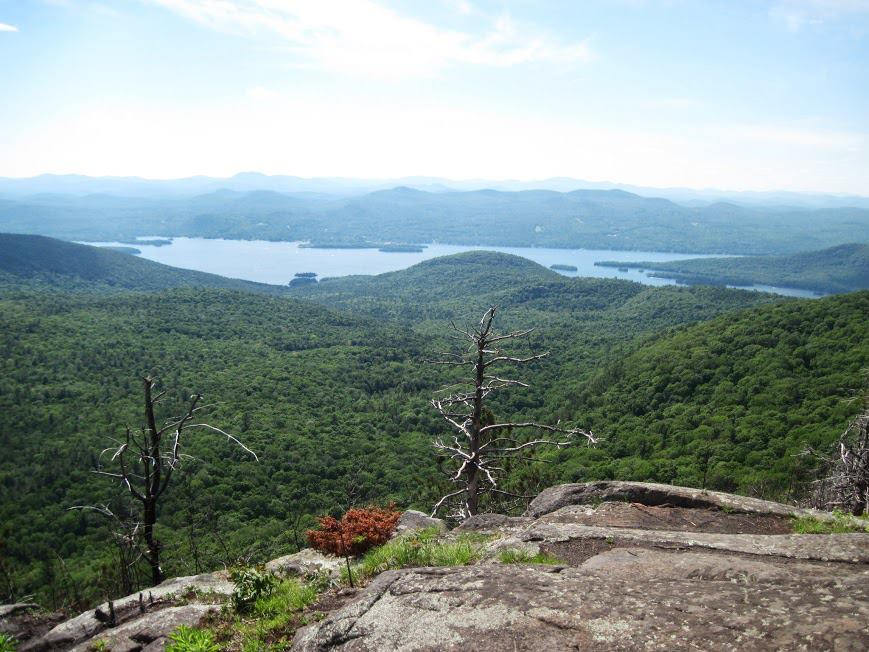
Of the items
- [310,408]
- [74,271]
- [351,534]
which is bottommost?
[310,408]

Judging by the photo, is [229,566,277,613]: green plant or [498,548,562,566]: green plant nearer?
[498,548,562,566]: green plant

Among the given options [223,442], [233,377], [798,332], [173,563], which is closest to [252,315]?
[233,377]

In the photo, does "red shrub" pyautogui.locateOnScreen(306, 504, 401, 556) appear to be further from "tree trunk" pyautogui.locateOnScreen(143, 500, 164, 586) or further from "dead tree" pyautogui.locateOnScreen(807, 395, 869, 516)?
"dead tree" pyautogui.locateOnScreen(807, 395, 869, 516)

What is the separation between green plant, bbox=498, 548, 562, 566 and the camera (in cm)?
738

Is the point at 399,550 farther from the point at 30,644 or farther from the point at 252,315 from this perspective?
the point at 252,315

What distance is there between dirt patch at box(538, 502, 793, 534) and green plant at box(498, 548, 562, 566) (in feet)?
7.45

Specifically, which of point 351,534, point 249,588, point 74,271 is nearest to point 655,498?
point 351,534

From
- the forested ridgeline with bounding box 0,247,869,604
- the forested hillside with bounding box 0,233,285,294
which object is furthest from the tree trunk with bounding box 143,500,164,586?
the forested hillside with bounding box 0,233,285,294

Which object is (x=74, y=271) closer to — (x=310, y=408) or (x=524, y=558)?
(x=310, y=408)

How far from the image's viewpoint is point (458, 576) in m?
6.31

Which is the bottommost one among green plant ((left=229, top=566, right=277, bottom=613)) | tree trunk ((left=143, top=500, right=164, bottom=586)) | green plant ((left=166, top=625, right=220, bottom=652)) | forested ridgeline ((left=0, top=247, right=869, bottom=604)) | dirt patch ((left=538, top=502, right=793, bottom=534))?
forested ridgeline ((left=0, top=247, right=869, bottom=604))

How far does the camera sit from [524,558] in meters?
7.52

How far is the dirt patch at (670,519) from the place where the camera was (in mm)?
9117

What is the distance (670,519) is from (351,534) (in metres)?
6.05
